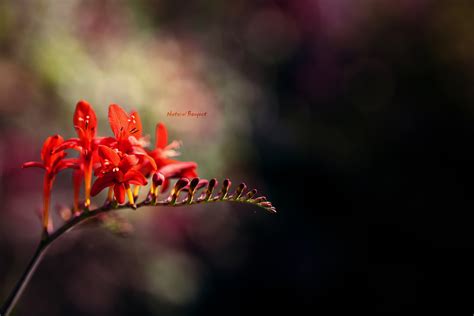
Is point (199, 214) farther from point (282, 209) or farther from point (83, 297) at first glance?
point (83, 297)

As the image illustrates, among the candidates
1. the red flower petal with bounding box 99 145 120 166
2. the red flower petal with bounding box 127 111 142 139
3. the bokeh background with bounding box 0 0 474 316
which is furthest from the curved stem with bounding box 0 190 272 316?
the bokeh background with bounding box 0 0 474 316

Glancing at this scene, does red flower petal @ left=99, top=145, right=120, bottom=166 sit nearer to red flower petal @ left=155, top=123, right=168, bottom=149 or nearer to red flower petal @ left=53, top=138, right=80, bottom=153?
red flower petal @ left=53, top=138, right=80, bottom=153

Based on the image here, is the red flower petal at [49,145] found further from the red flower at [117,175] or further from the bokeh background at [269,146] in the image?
the bokeh background at [269,146]

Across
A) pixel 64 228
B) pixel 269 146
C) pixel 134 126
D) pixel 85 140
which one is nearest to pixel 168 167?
pixel 134 126

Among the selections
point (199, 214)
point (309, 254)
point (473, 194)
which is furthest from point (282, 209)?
point (473, 194)

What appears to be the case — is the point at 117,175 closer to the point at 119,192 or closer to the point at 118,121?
the point at 119,192

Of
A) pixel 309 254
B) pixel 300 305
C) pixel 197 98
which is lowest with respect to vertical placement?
pixel 300 305

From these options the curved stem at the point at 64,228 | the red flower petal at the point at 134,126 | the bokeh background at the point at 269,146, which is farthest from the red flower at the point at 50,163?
the bokeh background at the point at 269,146
